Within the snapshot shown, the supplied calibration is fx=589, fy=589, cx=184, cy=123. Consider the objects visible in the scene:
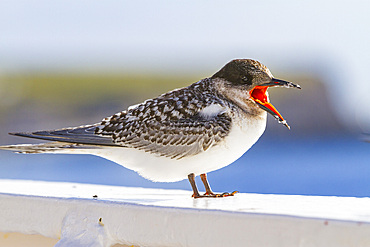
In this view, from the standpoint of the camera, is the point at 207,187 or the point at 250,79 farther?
the point at 207,187

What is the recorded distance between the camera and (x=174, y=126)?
115 inches

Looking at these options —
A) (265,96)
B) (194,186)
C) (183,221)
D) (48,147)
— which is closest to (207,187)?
(194,186)

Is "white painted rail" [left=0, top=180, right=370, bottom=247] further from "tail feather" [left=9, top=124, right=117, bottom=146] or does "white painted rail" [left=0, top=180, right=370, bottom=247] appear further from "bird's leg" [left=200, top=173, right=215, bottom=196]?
"bird's leg" [left=200, top=173, right=215, bottom=196]

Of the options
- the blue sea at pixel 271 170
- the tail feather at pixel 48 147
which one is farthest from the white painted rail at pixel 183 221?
the blue sea at pixel 271 170

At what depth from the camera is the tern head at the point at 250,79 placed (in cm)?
290

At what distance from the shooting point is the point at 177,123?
2936 mm

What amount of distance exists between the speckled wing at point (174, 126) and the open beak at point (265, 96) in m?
0.21

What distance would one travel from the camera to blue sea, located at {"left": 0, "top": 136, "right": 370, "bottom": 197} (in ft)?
41.1

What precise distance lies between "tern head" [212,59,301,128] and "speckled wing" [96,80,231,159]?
0.14 meters

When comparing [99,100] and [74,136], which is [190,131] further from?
[99,100]

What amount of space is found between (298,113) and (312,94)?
0.90m

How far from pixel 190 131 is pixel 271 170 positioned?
41.1 ft

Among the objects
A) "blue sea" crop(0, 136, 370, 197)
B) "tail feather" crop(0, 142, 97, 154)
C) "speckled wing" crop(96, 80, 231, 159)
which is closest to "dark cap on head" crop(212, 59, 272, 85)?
"speckled wing" crop(96, 80, 231, 159)

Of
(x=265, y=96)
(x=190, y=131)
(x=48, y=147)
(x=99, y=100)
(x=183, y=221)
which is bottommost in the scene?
(x=183, y=221)
